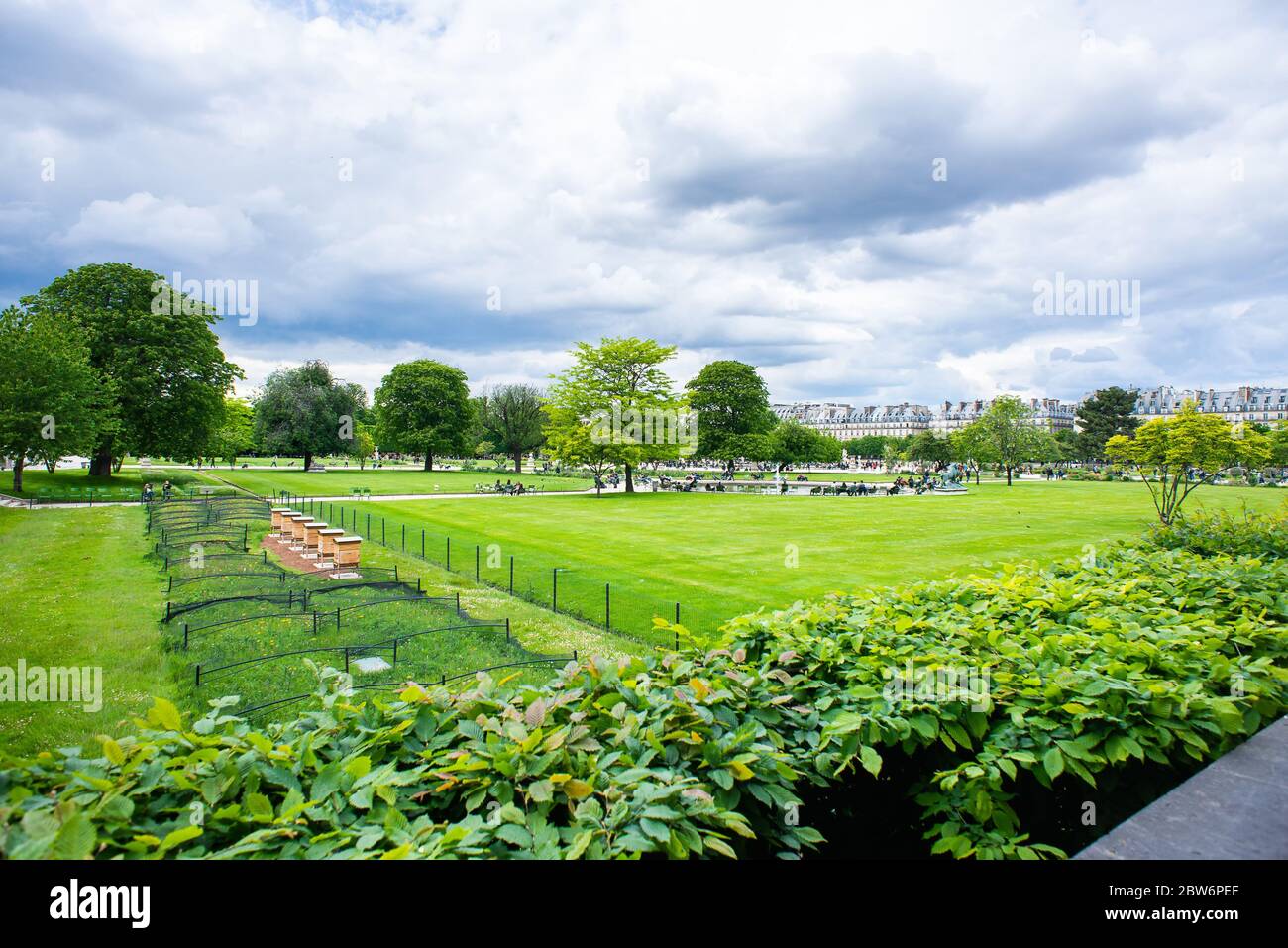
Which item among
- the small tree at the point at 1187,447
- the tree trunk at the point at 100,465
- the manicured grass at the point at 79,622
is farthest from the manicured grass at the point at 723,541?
the tree trunk at the point at 100,465

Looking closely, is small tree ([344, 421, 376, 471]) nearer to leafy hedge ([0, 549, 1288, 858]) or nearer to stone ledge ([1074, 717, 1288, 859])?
leafy hedge ([0, 549, 1288, 858])

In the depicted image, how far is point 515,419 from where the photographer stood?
89.4m

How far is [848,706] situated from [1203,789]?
148 cm

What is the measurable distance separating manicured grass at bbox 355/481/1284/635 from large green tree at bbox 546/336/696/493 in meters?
5.38

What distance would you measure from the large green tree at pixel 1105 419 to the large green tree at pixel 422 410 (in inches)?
3979

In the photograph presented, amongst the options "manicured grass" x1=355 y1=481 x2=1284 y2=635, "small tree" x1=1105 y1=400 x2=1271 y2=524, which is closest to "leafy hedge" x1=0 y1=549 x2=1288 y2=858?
"manicured grass" x1=355 y1=481 x2=1284 y2=635

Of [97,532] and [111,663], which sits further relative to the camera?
[97,532]

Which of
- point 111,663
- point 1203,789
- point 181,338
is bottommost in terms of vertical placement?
point 111,663

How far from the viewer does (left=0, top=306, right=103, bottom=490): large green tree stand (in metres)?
31.8

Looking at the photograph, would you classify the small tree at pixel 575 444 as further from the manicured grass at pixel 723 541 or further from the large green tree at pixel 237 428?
the large green tree at pixel 237 428

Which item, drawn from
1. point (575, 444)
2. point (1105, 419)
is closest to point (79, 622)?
point (575, 444)
